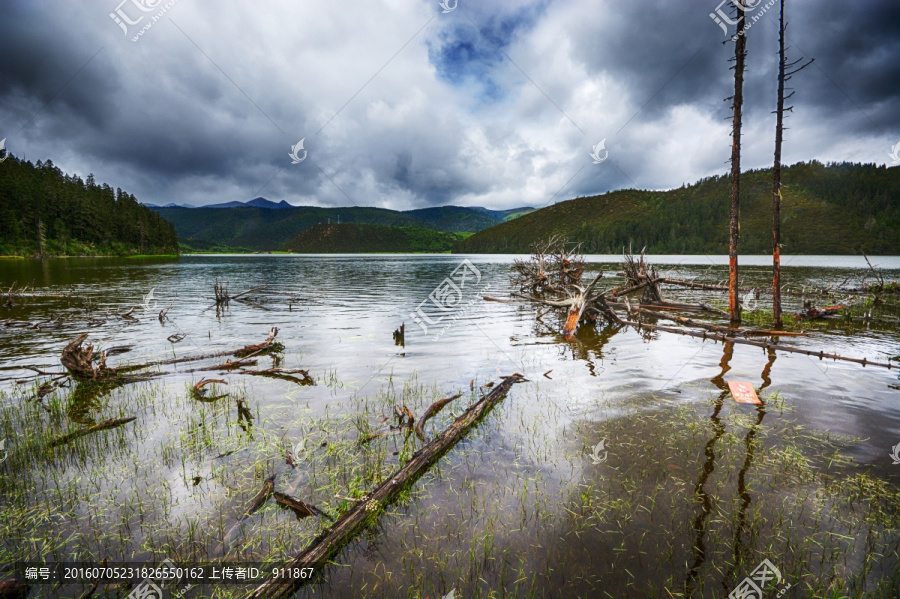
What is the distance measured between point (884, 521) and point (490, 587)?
5229mm

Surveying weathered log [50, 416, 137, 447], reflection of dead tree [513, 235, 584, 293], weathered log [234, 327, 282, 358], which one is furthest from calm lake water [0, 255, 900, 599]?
reflection of dead tree [513, 235, 584, 293]

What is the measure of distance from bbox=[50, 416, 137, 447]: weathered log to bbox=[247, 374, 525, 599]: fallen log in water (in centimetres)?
628

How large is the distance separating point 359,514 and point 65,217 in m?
150

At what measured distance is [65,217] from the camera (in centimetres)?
10544

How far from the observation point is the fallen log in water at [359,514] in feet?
11.9

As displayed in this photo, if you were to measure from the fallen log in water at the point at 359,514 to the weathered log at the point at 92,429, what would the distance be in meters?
6.28

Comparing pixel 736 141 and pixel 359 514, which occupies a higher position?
pixel 736 141

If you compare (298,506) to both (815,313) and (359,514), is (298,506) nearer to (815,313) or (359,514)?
(359,514)

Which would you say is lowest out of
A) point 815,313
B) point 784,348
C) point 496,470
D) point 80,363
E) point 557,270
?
point 496,470

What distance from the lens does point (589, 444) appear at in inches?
279

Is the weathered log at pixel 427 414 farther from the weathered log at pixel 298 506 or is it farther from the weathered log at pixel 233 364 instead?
the weathered log at pixel 233 364

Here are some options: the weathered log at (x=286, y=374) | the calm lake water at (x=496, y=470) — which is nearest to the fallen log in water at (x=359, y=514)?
the calm lake water at (x=496, y=470)

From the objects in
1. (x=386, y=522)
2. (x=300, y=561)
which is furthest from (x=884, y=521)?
(x=300, y=561)

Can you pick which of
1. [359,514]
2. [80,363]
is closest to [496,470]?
[359,514]
